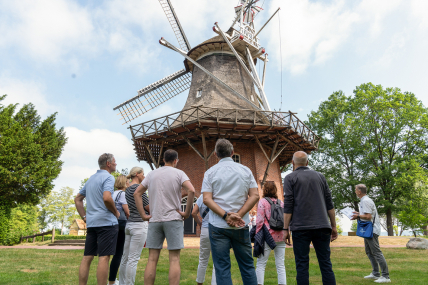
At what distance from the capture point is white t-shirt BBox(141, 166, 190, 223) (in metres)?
3.61

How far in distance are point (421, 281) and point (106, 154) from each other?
19.3 ft

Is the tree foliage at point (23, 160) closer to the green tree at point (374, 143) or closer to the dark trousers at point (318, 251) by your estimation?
the dark trousers at point (318, 251)

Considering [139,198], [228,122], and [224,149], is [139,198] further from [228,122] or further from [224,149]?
[228,122]

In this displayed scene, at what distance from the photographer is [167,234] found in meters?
3.57

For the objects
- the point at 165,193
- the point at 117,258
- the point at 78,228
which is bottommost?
the point at 78,228

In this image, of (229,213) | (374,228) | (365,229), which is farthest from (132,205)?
(374,228)

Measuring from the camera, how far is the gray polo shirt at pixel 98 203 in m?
3.96

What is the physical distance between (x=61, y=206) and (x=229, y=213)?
159 ft

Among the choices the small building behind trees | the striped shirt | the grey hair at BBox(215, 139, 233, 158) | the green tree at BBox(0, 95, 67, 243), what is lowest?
the small building behind trees

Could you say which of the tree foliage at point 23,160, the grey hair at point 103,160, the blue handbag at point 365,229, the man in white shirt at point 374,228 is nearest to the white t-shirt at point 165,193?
the grey hair at point 103,160

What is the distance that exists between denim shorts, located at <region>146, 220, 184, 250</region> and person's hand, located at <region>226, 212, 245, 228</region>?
2.83ft

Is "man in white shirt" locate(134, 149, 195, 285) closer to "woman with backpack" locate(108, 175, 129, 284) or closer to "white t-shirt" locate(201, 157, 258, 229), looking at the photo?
"white t-shirt" locate(201, 157, 258, 229)

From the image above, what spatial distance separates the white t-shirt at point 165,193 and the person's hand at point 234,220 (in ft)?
2.81

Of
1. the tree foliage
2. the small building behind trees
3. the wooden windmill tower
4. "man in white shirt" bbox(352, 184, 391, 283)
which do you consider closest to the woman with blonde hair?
"man in white shirt" bbox(352, 184, 391, 283)
